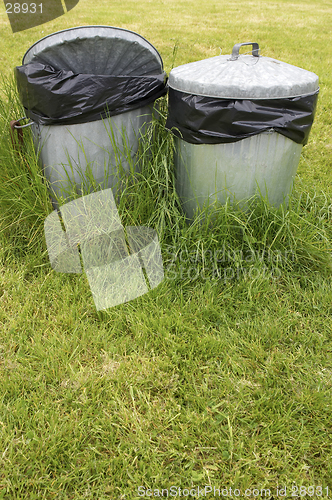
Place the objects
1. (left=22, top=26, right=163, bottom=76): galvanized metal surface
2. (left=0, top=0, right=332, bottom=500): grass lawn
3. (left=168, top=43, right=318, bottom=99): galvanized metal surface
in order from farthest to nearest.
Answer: (left=22, top=26, right=163, bottom=76): galvanized metal surface
(left=168, top=43, right=318, bottom=99): galvanized metal surface
(left=0, top=0, right=332, bottom=500): grass lawn

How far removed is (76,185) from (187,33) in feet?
26.9

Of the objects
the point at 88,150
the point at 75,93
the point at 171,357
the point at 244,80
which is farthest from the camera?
the point at 88,150

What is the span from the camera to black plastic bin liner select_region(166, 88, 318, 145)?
2.07 metres

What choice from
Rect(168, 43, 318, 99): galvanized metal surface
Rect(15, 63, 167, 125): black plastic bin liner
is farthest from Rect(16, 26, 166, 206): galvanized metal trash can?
Rect(168, 43, 318, 99): galvanized metal surface

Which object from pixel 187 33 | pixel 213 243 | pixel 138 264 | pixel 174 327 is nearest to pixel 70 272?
pixel 138 264

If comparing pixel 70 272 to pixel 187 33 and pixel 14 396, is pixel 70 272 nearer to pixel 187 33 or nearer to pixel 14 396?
pixel 14 396

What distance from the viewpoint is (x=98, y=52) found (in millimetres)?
2266

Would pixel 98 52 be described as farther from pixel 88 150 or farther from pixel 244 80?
pixel 244 80

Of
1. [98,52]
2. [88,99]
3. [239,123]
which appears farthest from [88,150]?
[239,123]

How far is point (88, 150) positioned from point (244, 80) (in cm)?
102

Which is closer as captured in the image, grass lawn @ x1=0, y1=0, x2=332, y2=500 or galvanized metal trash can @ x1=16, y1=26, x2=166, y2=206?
grass lawn @ x1=0, y1=0, x2=332, y2=500

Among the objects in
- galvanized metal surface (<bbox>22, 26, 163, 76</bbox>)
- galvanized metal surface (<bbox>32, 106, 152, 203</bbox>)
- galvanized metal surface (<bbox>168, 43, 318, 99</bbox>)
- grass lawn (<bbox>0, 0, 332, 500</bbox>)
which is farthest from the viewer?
galvanized metal surface (<bbox>32, 106, 152, 203</bbox>)

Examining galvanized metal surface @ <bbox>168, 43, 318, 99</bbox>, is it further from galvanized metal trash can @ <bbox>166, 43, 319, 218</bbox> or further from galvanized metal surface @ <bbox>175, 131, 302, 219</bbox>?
galvanized metal surface @ <bbox>175, 131, 302, 219</bbox>

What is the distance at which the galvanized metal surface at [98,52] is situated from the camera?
7.00 feet
